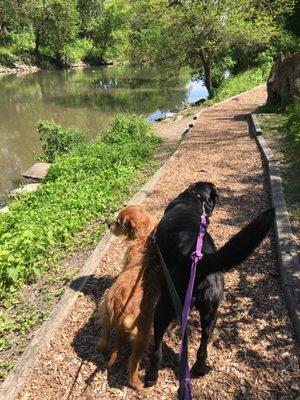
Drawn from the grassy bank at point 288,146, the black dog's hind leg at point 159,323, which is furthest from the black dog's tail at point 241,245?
the grassy bank at point 288,146

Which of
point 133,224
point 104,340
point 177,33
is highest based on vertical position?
point 177,33

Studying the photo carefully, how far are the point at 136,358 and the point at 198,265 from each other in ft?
3.54

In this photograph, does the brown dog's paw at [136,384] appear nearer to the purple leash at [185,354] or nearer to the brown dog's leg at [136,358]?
the brown dog's leg at [136,358]

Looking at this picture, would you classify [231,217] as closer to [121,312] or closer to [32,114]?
[121,312]

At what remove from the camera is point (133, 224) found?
3859 mm

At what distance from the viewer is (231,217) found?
6.16m

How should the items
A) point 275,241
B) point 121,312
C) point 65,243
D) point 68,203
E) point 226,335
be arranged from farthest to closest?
point 68,203, point 65,243, point 275,241, point 226,335, point 121,312

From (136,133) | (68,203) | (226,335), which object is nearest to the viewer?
(226,335)

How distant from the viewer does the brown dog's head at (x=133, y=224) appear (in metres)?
3.86

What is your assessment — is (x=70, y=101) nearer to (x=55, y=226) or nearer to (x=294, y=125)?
(x=294, y=125)

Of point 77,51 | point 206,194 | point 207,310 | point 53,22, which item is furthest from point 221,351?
point 77,51

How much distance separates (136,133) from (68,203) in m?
6.96

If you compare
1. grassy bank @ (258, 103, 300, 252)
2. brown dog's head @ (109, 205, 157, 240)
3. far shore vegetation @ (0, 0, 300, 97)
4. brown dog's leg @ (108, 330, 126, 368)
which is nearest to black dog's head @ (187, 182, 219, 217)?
brown dog's head @ (109, 205, 157, 240)

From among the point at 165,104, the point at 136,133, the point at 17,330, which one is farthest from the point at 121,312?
the point at 165,104
